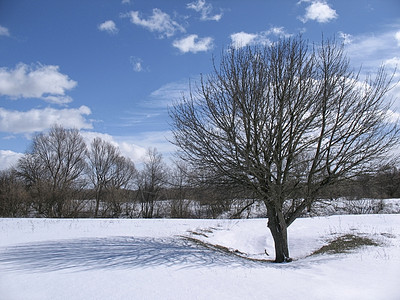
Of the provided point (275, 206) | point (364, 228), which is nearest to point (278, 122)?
point (275, 206)

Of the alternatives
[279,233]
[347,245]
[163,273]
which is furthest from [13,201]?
[347,245]

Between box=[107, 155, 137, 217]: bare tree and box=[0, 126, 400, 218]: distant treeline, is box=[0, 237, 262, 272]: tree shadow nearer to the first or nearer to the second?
box=[0, 126, 400, 218]: distant treeline

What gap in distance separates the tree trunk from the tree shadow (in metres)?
2.05

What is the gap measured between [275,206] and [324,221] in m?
11.5

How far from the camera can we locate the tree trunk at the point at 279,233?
9961 mm

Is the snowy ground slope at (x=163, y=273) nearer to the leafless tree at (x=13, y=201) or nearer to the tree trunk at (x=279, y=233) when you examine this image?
the tree trunk at (x=279, y=233)

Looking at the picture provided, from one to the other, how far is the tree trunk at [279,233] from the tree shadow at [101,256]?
2.05 m

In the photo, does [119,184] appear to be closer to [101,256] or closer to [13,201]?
[13,201]

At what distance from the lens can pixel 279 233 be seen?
10.1 meters

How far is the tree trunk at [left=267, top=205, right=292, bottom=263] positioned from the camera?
9.96 metres

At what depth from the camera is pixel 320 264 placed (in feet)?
25.8

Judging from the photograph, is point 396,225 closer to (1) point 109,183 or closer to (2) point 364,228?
(2) point 364,228

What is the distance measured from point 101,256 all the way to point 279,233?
5744 millimetres

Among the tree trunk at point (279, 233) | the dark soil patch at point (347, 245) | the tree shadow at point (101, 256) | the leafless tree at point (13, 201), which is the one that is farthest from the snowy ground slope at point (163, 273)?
the leafless tree at point (13, 201)
